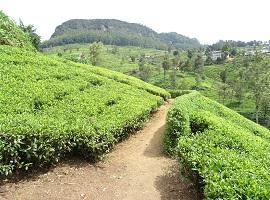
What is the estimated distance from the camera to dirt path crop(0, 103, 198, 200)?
39.3ft

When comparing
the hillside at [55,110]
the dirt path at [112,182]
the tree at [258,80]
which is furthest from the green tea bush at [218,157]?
the tree at [258,80]

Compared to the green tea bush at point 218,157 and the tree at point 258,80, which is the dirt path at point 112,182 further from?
the tree at point 258,80

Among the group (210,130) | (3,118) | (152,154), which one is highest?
(3,118)

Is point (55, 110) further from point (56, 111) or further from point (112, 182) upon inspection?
point (112, 182)

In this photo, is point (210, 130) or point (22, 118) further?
point (210, 130)

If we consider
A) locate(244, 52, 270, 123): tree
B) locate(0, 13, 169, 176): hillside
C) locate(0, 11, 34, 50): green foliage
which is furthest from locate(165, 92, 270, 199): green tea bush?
A: locate(244, 52, 270, 123): tree

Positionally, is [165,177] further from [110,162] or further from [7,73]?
[7,73]

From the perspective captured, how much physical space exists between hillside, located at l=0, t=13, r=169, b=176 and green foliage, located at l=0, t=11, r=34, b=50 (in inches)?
4.0

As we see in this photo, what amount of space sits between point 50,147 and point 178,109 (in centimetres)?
728

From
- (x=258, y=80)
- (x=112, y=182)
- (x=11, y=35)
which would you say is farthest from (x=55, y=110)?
(x=258, y=80)

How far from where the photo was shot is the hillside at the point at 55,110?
41.2ft

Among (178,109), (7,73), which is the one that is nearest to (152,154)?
(178,109)

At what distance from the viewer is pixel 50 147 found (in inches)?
513

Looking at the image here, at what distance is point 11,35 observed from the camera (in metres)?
27.3
